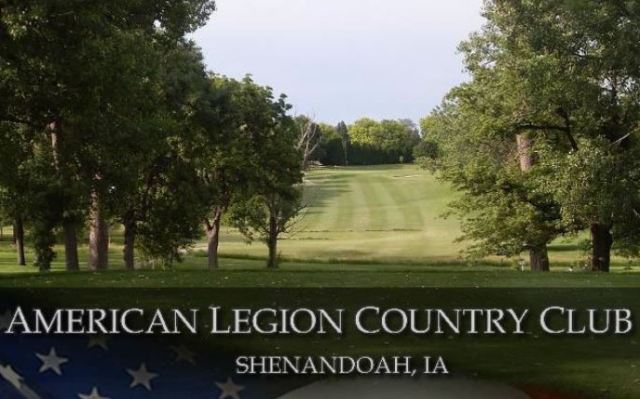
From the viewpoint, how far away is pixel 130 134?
15.6 m

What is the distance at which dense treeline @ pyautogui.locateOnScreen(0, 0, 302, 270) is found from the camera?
43.5 feet

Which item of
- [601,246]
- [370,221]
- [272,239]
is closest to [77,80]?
[601,246]

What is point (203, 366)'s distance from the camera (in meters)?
8.63

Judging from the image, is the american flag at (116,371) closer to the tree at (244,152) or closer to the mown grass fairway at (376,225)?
the mown grass fairway at (376,225)

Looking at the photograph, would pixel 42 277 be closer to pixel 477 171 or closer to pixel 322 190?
pixel 477 171

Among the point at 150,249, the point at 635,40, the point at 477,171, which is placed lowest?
the point at 150,249

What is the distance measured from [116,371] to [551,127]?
1633cm

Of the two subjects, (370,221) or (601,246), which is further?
(370,221)

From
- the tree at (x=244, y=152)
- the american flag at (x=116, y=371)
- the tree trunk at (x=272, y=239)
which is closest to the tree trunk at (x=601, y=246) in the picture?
the tree at (x=244, y=152)

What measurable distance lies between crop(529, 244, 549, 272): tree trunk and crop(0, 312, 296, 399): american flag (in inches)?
683

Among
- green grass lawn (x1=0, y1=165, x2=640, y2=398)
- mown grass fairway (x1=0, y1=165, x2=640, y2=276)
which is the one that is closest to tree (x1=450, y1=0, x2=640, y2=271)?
green grass lawn (x1=0, y1=165, x2=640, y2=398)

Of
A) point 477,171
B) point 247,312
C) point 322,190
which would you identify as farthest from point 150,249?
point 322,190

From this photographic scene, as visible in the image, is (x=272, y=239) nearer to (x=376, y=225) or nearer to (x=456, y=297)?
(x=376, y=225)

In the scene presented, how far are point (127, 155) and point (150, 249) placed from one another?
1102cm
